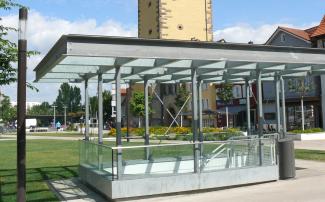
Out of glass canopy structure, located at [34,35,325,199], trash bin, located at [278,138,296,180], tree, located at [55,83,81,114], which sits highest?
tree, located at [55,83,81,114]

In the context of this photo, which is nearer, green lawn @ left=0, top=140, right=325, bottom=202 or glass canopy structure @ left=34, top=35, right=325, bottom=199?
glass canopy structure @ left=34, top=35, right=325, bottom=199

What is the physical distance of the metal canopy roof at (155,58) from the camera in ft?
35.2

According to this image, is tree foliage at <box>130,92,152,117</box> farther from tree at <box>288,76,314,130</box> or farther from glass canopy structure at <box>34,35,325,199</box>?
glass canopy structure at <box>34,35,325,199</box>

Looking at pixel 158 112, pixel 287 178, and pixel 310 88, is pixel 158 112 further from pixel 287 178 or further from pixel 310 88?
pixel 287 178

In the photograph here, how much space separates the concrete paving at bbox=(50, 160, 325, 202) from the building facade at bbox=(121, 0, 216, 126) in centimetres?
4454

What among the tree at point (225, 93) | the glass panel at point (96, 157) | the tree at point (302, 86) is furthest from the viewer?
the tree at point (225, 93)

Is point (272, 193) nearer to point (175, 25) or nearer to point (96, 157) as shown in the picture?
point (96, 157)

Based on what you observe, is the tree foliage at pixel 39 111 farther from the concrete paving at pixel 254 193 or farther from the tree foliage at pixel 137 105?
the concrete paving at pixel 254 193

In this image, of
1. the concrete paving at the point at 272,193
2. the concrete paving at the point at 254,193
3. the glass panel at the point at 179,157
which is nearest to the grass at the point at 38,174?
the concrete paving at the point at 254,193

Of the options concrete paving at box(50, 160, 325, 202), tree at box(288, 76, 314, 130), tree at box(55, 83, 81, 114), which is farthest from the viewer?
tree at box(55, 83, 81, 114)

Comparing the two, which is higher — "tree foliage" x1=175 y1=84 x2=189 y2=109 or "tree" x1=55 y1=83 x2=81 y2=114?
"tree" x1=55 y1=83 x2=81 y2=114

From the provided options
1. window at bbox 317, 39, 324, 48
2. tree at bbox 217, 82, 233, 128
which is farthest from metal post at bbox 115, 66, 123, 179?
tree at bbox 217, 82, 233, 128

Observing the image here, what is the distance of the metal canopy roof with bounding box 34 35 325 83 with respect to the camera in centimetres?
1073

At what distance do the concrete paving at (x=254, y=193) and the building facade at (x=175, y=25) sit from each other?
44541mm
